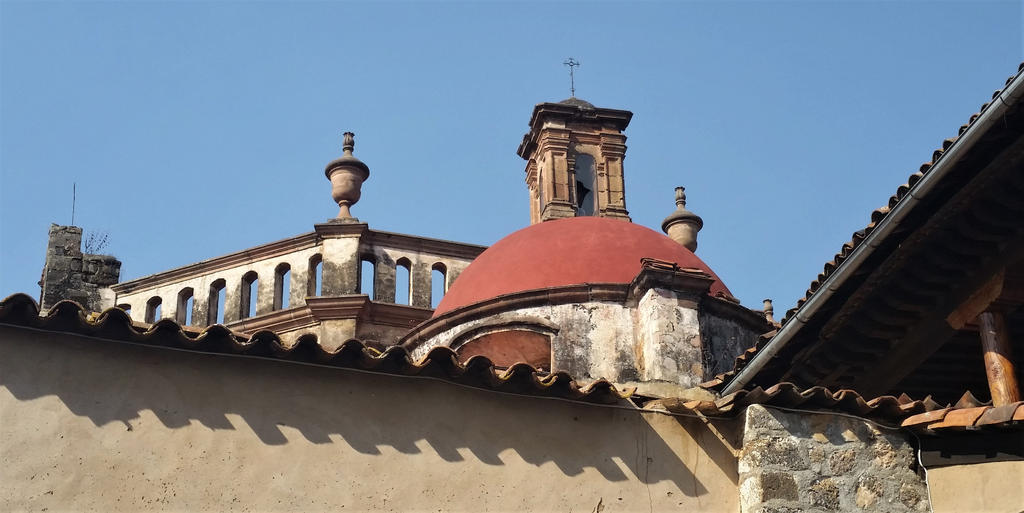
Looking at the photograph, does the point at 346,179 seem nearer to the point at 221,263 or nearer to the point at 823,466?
the point at 221,263

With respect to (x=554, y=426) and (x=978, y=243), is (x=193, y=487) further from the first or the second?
(x=978, y=243)

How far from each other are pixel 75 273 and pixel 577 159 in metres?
6.82

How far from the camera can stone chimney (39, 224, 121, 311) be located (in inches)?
701

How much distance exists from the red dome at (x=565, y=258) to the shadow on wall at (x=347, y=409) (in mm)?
6427

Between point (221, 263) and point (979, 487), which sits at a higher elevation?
point (221, 263)

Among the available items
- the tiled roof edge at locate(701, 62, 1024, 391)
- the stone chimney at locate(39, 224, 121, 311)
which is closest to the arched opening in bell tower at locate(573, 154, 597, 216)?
the stone chimney at locate(39, 224, 121, 311)

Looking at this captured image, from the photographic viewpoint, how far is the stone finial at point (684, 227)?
20078 millimetres

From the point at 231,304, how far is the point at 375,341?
6.82 ft

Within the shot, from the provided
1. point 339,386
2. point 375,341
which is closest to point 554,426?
point 339,386

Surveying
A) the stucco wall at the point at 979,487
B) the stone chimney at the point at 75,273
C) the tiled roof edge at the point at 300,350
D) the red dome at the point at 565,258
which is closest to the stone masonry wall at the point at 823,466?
the stucco wall at the point at 979,487

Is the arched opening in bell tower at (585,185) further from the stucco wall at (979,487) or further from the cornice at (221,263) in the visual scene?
the stucco wall at (979,487)

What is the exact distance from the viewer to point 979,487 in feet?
27.9

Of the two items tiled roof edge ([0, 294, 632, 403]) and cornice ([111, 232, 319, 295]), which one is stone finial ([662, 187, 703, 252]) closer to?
cornice ([111, 232, 319, 295])

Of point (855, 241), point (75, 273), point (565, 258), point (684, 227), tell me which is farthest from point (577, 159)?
point (855, 241)
